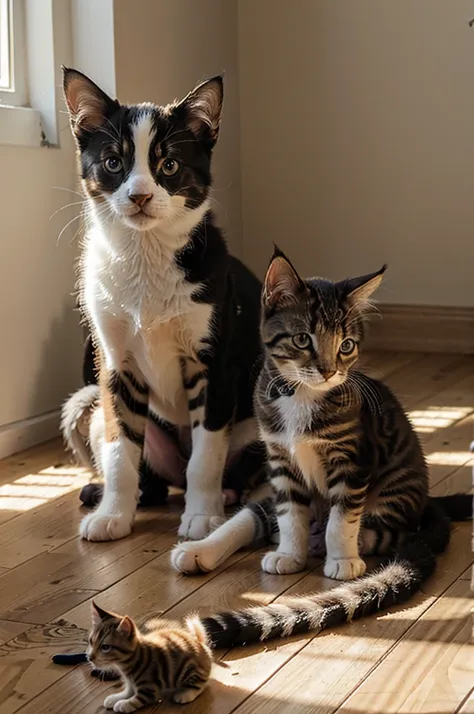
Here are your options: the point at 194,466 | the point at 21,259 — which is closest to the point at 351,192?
the point at 21,259

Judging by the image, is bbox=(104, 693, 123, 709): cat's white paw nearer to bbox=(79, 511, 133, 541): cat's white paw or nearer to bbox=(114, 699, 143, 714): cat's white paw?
bbox=(114, 699, 143, 714): cat's white paw

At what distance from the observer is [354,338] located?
196cm

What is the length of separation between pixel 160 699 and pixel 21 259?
1868 millimetres

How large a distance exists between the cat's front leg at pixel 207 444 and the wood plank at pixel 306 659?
38 centimetres

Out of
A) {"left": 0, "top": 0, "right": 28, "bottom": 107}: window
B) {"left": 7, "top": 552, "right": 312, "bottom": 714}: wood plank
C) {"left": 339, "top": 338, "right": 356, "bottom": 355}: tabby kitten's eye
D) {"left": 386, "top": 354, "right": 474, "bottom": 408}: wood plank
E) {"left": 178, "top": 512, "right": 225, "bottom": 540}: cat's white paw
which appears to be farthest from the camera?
{"left": 386, "top": 354, "right": 474, "bottom": 408}: wood plank

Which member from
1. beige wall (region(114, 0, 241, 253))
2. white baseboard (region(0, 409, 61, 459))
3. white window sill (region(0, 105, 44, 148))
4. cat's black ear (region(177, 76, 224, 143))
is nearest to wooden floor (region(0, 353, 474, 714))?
white baseboard (region(0, 409, 61, 459))

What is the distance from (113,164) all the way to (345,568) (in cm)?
96

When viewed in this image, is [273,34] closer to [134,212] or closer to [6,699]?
[134,212]

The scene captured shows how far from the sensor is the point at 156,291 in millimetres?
2230

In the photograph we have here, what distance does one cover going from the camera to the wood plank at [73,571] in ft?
6.27

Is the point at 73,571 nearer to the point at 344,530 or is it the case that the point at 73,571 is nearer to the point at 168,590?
the point at 168,590

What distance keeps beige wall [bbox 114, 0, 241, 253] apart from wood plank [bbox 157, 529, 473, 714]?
6.88 ft

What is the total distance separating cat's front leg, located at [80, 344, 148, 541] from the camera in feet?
7.65

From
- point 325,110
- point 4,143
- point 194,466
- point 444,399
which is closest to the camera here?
point 194,466
